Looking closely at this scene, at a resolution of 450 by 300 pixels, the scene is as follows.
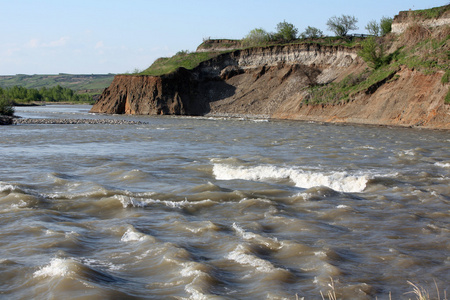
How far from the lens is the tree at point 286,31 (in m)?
81.9

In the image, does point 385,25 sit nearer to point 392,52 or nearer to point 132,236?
point 392,52

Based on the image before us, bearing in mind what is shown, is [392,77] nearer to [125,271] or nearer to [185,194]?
[185,194]

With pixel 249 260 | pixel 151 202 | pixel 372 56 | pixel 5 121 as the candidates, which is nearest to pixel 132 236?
pixel 249 260

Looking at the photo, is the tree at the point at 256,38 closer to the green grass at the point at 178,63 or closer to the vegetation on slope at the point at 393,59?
the green grass at the point at 178,63

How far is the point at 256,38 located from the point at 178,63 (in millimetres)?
14625

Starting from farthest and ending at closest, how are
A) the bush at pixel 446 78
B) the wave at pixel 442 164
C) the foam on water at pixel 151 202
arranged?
the bush at pixel 446 78, the wave at pixel 442 164, the foam on water at pixel 151 202

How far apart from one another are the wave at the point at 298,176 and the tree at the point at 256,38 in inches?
2537

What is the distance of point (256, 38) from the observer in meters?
82.1

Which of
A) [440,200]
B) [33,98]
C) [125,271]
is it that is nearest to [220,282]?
[125,271]

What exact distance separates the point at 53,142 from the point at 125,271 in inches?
917

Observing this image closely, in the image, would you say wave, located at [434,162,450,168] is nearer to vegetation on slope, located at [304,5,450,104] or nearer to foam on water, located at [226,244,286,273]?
foam on water, located at [226,244,286,273]

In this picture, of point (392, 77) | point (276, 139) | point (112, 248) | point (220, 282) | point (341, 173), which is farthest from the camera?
point (392, 77)

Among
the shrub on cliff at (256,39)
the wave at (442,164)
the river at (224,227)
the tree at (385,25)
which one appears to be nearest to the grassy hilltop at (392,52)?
the tree at (385,25)

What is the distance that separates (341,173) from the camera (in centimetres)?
1698
